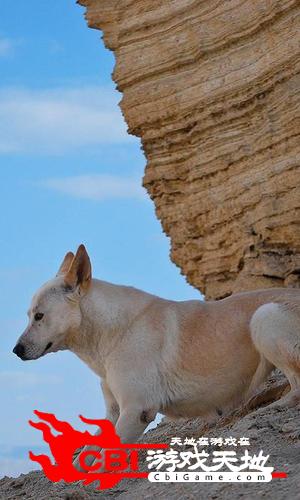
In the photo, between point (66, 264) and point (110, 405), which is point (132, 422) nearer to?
point (110, 405)

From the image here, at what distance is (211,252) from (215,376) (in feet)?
18.9

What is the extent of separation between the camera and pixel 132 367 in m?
8.55

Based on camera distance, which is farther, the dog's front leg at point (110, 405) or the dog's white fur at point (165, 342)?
the dog's front leg at point (110, 405)

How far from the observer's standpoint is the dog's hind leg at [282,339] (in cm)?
856

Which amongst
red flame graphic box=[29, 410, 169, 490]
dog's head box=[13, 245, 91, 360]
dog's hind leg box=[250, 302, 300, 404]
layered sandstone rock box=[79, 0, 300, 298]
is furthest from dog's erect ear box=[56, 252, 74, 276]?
layered sandstone rock box=[79, 0, 300, 298]

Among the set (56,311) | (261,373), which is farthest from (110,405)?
(261,373)

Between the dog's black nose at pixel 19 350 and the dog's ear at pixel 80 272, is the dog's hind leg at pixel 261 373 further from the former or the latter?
the dog's black nose at pixel 19 350

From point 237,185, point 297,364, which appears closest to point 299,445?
point 297,364

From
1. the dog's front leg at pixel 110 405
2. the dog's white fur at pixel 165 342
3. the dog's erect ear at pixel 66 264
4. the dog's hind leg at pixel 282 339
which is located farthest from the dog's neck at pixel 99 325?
the dog's hind leg at pixel 282 339

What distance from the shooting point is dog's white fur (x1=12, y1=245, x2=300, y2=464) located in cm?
856

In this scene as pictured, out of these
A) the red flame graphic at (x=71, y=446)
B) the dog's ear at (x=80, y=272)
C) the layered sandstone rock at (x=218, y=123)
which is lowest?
the red flame graphic at (x=71, y=446)

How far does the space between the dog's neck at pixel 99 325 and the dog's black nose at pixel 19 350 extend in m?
0.50

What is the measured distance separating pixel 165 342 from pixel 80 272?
0.94 m

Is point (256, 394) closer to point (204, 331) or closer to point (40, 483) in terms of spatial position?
point (204, 331)
